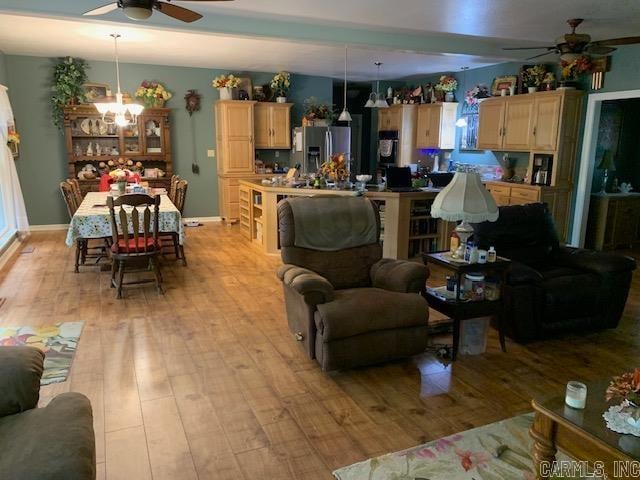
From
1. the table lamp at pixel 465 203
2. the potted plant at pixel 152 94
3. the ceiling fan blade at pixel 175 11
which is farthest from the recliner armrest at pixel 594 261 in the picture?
the potted plant at pixel 152 94

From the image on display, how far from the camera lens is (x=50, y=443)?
5.20 ft

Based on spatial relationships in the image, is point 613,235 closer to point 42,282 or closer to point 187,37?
point 187,37

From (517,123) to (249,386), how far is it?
19.1 feet

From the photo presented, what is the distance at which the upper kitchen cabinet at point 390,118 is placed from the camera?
9219mm

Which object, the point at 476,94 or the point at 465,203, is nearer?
the point at 465,203

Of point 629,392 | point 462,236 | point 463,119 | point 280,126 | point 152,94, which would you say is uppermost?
point 152,94

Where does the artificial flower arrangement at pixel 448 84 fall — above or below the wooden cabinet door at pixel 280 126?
above

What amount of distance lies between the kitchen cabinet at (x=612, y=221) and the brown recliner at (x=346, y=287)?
14.6ft

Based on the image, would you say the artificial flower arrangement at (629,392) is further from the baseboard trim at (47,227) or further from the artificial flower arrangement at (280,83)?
the baseboard trim at (47,227)

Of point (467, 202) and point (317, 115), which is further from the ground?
point (317, 115)

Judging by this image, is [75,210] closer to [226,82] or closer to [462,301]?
[226,82]

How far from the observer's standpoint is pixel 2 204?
21.5ft

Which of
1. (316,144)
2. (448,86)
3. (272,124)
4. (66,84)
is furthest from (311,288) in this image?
(448,86)

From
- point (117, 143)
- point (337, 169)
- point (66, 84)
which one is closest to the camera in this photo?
point (337, 169)
